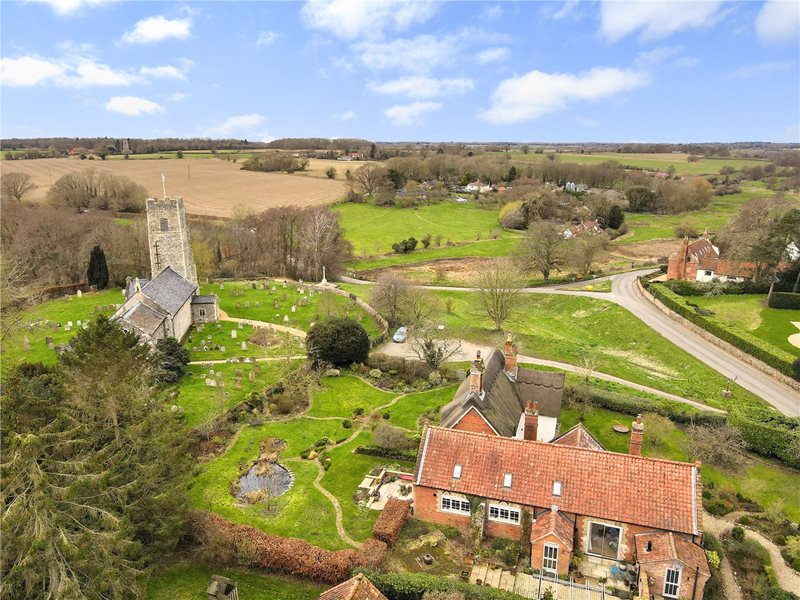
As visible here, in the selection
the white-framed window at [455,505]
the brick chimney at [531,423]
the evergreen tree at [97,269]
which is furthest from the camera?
the evergreen tree at [97,269]

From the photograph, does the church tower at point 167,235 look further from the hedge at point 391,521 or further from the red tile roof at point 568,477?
the red tile roof at point 568,477

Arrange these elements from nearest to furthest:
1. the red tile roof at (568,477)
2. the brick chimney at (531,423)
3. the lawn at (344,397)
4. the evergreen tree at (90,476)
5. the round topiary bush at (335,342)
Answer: the evergreen tree at (90,476) → the red tile roof at (568,477) → the brick chimney at (531,423) → the lawn at (344,397) → the round topiary bush at (335,342)

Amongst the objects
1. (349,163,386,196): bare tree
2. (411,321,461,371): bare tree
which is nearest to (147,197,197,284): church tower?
(411,321,461,371): bare tree

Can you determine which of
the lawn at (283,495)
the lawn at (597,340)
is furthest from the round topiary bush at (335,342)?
the lawn at (597,340)

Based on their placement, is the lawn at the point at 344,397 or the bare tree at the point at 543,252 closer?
the lawn at the point at 344,397

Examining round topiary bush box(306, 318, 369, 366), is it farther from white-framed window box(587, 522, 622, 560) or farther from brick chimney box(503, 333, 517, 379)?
white-framed window box(587, 522, 622, 560)

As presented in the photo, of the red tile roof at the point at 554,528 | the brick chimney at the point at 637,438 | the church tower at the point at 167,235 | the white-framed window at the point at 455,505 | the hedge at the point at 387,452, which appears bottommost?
the hedge at the point at 387,452

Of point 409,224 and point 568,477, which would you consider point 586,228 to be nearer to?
point 409,224
